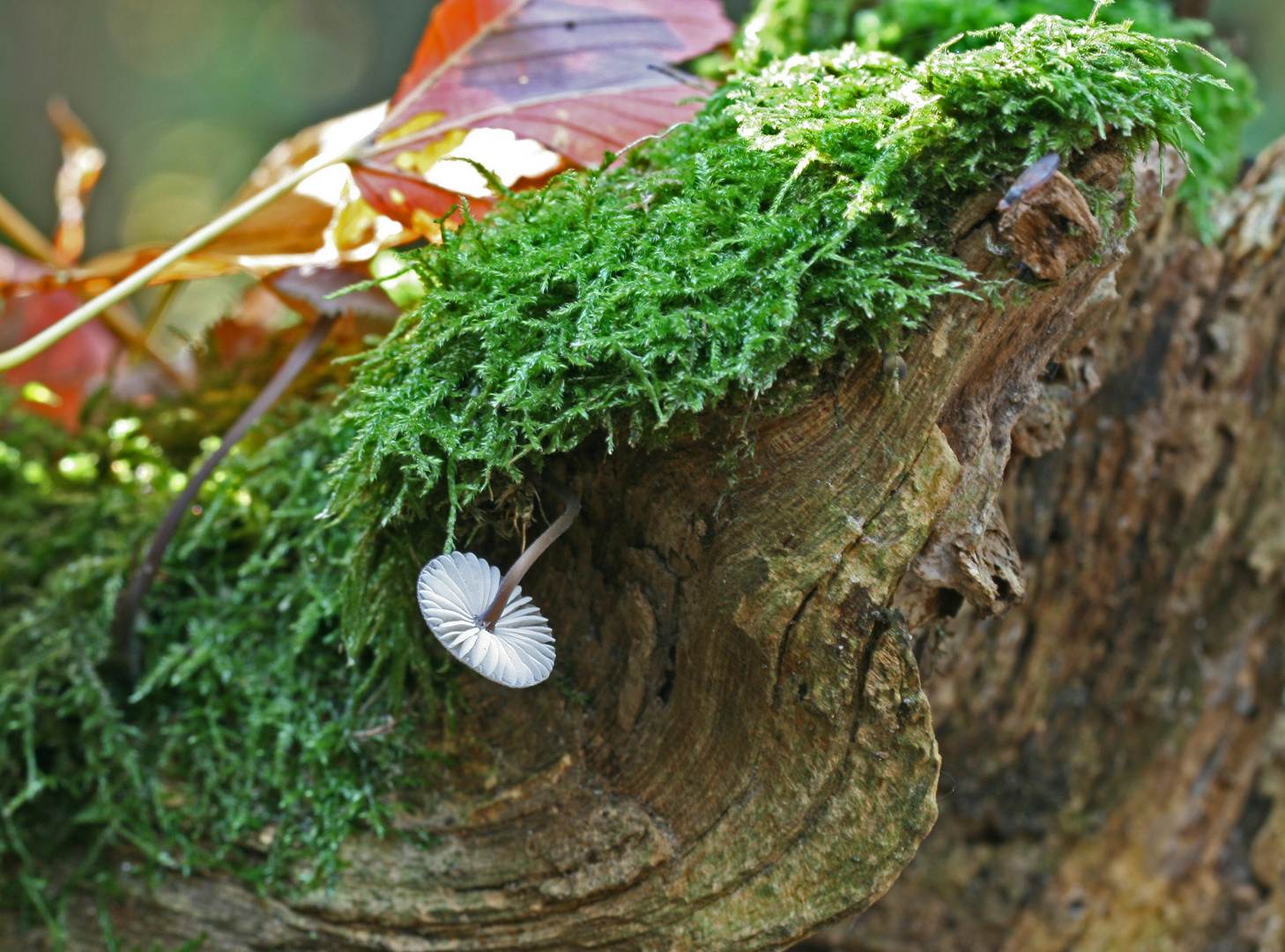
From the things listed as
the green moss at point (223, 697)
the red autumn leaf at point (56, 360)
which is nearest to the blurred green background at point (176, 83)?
the red autumn leaf at point (56, 360)

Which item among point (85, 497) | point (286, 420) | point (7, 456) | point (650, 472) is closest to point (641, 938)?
point (650, 472)

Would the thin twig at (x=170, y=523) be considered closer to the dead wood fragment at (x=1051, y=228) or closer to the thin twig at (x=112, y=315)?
the thin twig at (x=112, y=315)

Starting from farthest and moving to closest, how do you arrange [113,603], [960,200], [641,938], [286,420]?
[286,420]
[113,603]
[641,938]
[960,200]

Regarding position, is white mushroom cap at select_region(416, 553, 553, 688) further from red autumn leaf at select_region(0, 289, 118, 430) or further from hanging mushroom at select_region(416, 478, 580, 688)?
red autumn leaf at select_region(0, 289, 118, 430)

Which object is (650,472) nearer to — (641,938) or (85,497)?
(641,938)

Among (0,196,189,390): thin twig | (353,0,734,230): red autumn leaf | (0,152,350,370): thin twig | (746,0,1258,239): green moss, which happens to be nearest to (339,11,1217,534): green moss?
(353,0,734,230): red autumn leaf

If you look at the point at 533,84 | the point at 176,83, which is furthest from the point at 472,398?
the point at 176,83
